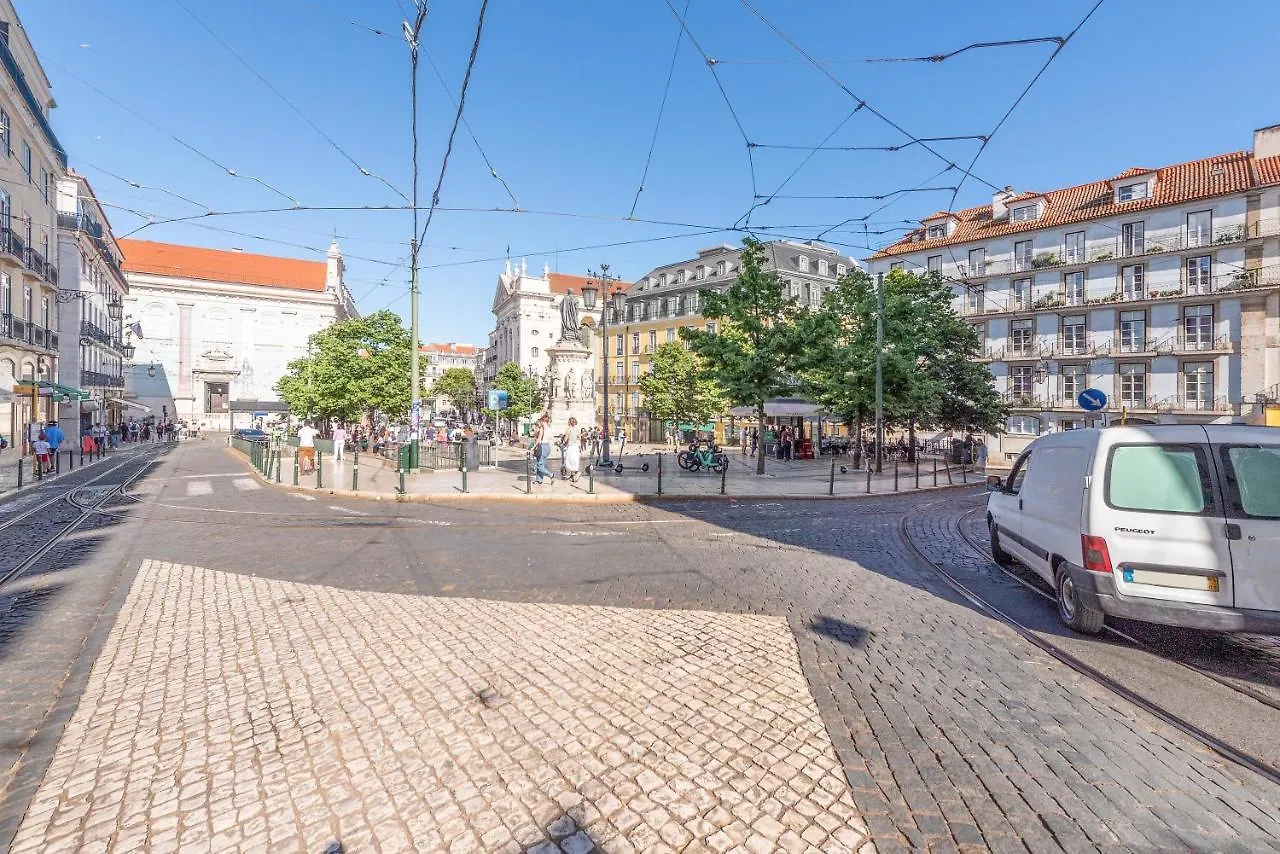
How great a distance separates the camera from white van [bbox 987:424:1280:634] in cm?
466

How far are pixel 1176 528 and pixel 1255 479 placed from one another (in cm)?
70

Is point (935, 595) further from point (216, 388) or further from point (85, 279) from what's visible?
point (216, 388)

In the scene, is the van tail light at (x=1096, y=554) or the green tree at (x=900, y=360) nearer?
the van tail light at (x=1096, y=554)

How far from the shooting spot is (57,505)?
1326 centimetres

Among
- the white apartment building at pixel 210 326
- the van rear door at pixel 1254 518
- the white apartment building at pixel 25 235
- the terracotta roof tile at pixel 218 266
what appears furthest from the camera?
the terracotta roof tile at pixel 218 266

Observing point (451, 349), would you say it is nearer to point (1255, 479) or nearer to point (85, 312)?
point (85, 312)

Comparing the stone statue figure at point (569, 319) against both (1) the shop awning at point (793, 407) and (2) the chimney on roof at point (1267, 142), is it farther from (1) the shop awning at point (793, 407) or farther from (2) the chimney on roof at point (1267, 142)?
(2) the chimney on roof at point (1267, 142)

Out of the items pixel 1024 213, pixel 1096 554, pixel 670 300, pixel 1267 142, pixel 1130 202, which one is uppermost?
pixel 1267 142

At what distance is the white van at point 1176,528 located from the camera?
4660 mm

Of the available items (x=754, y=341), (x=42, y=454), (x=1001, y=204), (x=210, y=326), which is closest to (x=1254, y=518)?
(x=754, y=341)

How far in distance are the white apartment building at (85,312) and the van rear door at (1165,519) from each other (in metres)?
39.4

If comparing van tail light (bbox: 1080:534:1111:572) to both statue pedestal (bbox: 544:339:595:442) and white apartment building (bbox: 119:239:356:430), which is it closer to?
statue pedestal (bbox: 544:339:595:442)

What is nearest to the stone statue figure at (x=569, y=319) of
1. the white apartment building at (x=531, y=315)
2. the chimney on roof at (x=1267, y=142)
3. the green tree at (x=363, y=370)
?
the green tree at (x=363, y=370)

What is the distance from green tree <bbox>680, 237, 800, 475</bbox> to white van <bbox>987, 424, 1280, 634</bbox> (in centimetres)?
1550
